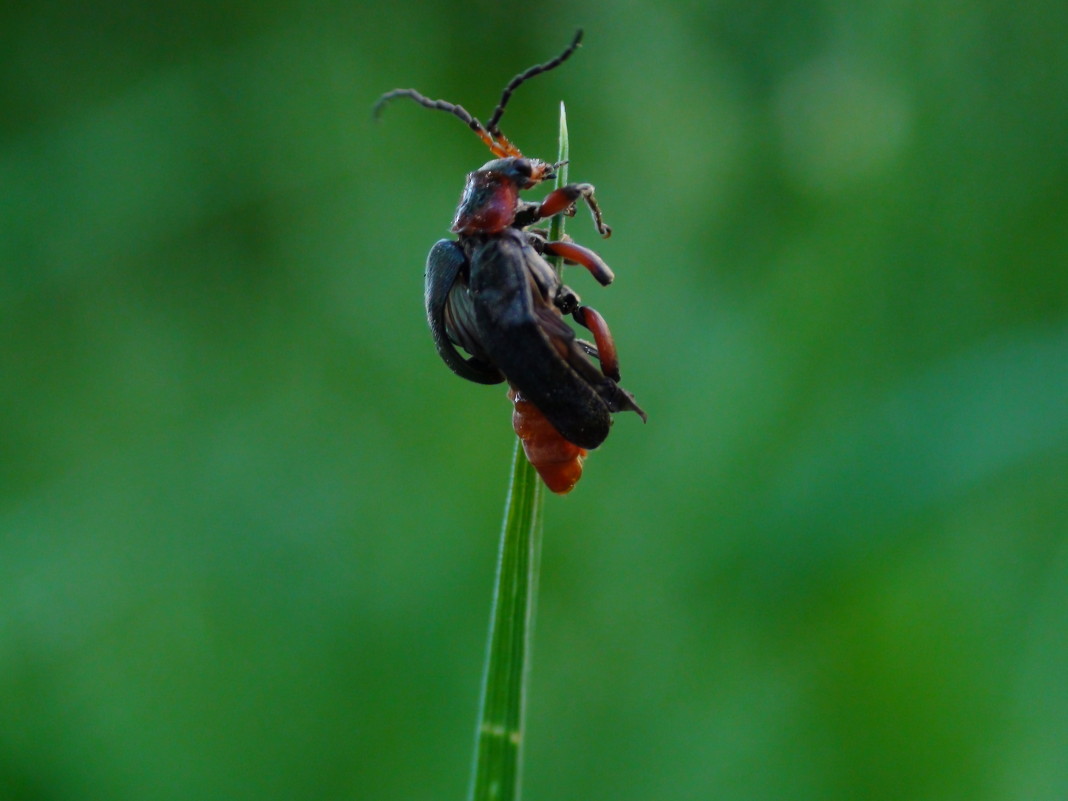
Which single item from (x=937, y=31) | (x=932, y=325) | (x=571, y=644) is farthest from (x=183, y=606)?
(x=937, y=31)

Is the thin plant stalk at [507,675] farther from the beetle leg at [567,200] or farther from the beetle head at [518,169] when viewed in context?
the beetle head at [518,169]

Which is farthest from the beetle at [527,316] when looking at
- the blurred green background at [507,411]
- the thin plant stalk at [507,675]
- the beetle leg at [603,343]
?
the blurred green background at [507,411]

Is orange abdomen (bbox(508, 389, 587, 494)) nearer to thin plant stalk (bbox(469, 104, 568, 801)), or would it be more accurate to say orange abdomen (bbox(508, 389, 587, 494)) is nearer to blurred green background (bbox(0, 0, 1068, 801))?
thin plant stalk (bbox(469, 104, 568, 801))

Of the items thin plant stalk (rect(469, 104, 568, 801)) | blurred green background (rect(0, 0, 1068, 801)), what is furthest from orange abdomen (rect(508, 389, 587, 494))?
blurred green background (rect(0, 0, 1068, 801))

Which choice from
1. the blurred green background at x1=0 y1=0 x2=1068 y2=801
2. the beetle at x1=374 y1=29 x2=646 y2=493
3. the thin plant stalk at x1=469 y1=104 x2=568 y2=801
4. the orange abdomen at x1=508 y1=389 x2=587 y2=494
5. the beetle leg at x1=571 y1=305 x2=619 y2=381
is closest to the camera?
the thin plant stalk at x1=469 y1=104 x2=568 y2=801

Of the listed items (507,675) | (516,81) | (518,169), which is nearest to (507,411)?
(518,169)

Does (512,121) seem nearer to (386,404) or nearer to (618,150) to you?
(618,150)
